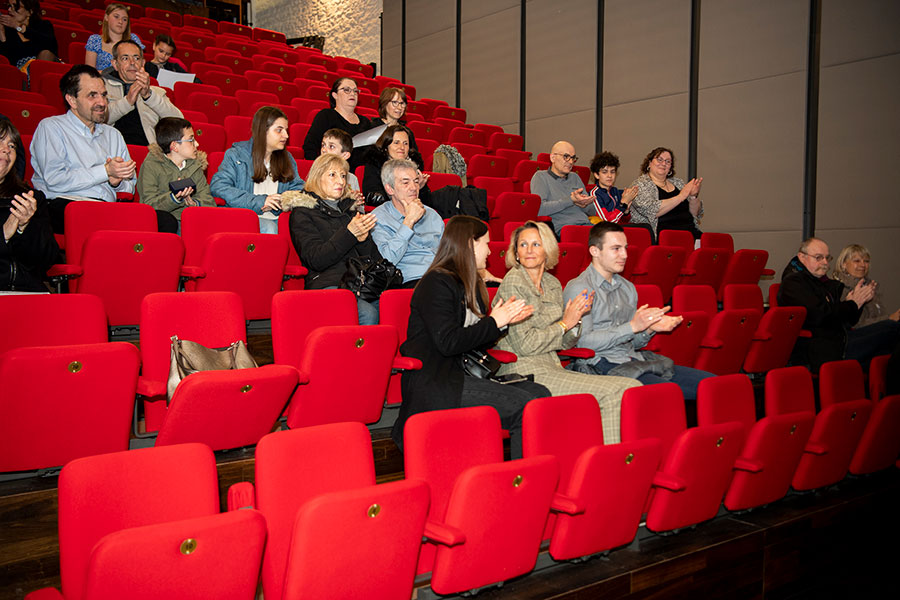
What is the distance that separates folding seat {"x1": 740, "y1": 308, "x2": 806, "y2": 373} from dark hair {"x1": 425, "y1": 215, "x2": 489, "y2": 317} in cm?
151

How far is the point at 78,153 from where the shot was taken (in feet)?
8.06

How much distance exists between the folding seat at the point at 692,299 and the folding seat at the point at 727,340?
0.34 feet

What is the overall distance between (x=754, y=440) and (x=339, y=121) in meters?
2.44

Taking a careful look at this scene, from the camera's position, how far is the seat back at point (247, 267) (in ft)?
7.32

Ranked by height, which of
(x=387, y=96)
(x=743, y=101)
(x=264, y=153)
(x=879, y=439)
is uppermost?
(x=743, y=101)

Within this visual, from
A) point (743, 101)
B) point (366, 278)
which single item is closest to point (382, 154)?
point (366, 278)

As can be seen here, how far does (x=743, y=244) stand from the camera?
4574 millimetres

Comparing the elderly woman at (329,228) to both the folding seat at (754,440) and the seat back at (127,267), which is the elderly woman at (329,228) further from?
the folding seat at (754,440)

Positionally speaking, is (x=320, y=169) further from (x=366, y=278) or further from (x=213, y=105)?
(x=213, y=105)

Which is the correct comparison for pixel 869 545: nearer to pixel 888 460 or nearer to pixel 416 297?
pixel 888 460

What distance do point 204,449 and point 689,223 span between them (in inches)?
130

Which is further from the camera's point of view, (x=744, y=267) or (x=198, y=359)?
(x=744, y=267)

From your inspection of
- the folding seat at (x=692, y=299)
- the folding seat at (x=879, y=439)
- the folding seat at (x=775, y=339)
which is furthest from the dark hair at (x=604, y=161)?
the folding seat at (x=879, y=439)

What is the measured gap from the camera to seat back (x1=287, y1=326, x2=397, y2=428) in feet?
5.82
